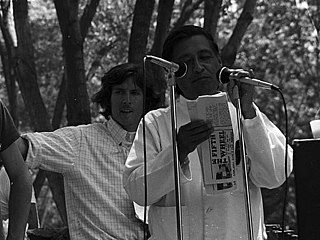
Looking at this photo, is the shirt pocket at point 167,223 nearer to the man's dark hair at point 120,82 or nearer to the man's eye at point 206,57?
the man's eye at point 206,57

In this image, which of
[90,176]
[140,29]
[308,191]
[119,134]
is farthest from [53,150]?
[140,29]

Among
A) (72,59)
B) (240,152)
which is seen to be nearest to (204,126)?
(240,152)

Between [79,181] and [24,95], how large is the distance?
2.46 m

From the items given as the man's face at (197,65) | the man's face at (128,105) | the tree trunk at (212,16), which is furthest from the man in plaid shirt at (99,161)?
the tree trunk at (212,16)

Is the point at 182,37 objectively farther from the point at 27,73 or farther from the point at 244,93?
the point at 27,73

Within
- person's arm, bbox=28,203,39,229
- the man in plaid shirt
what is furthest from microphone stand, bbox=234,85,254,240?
person's arm, bbox=28,203,39,229

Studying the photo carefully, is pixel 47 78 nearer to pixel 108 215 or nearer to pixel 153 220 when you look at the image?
pixel 108 215

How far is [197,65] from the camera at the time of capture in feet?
9.77

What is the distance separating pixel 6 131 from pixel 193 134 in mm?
835

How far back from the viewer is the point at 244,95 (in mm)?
2781

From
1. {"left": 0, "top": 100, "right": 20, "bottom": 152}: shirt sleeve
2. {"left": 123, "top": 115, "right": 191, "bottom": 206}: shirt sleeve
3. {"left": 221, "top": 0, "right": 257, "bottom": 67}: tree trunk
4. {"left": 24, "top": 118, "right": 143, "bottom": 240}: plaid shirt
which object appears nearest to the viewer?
{"left": 123, "top": 115, "right": 191, "bottom": 206}: shirt sleeve

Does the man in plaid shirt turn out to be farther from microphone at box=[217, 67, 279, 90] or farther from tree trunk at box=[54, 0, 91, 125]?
tree trunk at box=[54, 0, 91, 125]

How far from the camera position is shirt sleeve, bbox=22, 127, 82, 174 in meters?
3.81

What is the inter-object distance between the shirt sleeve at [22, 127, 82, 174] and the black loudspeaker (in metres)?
1.68
